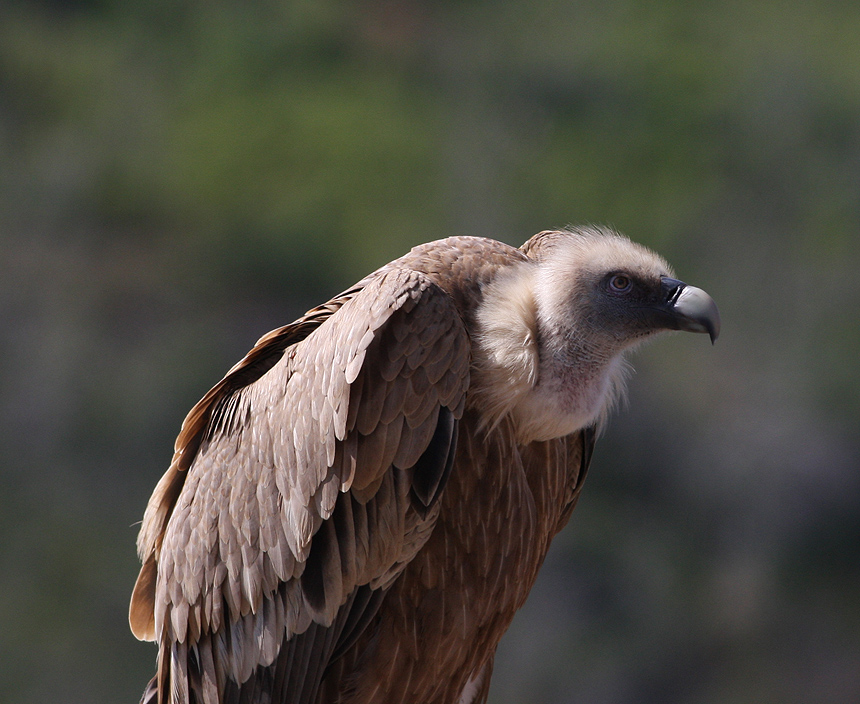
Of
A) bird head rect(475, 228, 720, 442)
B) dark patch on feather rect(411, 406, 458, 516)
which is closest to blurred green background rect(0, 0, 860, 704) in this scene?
bird head rect(475, 228, 720, 442)

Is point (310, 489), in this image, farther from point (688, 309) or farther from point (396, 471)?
point (688, 309)

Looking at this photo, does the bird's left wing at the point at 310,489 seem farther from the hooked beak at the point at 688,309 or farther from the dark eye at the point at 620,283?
the hooked beak at the point at 688,309

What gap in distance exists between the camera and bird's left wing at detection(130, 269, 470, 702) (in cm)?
194

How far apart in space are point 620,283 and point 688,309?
0.53 ft

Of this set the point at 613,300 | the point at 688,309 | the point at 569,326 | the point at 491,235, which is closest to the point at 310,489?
the point at 569,326

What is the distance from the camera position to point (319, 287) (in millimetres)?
11125

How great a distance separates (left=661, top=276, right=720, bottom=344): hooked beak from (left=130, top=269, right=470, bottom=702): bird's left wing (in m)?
0.52

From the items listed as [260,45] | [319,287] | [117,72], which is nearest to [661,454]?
[319,287]

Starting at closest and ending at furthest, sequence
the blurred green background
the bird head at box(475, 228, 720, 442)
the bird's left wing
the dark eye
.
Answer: the bird's left wing < the bird head at box(475, 228, 720, 442) < the dark eye < the blurred green background

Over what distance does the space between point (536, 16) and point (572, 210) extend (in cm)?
330

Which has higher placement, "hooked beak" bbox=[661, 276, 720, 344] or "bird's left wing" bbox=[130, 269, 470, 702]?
"hooked beak" bbox=[661, 276, 720, 344]

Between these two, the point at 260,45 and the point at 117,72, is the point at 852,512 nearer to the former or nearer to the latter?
the point at 260,45

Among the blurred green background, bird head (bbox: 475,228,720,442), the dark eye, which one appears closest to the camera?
bird head (bbox: 475,228,720,442)

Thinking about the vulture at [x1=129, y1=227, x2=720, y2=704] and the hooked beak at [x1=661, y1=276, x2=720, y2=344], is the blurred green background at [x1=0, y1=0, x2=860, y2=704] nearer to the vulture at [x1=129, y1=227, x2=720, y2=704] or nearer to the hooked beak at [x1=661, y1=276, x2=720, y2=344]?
the vulture at [x1=129, y1=227, x2=720, y2=704]
